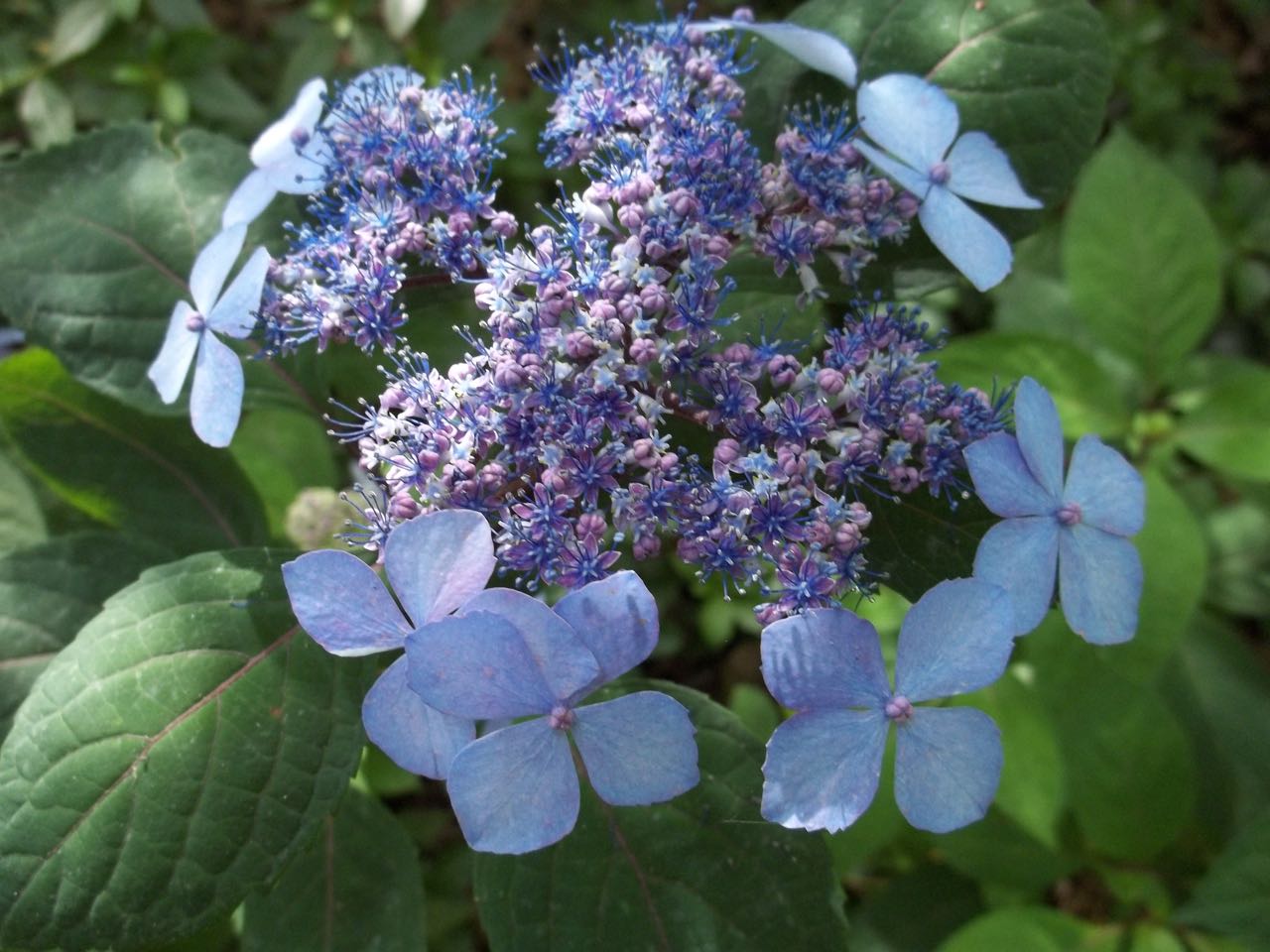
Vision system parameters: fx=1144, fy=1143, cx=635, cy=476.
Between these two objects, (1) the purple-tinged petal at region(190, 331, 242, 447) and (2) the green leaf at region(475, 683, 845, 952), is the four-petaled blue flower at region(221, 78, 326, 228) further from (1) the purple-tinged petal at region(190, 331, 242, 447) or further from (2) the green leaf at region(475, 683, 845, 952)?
(2) the green leaf at region(475, 683, 845, 952)

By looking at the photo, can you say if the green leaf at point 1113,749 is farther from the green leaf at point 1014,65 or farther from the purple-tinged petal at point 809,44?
the purple-tinged petal at point 809,44

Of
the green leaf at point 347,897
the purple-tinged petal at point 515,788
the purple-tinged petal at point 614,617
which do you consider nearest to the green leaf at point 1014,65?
the purple-tinged petal at point 614,617

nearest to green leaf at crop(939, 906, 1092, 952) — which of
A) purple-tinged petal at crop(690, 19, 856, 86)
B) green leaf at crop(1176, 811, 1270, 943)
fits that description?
green leaf at crop(1176, 811, 1270, 943)

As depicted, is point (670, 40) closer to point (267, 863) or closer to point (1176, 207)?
point (267, 863)

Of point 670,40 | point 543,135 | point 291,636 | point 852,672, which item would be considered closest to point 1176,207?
point 670,40

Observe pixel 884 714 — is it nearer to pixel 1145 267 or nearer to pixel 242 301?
pixel 242 301
